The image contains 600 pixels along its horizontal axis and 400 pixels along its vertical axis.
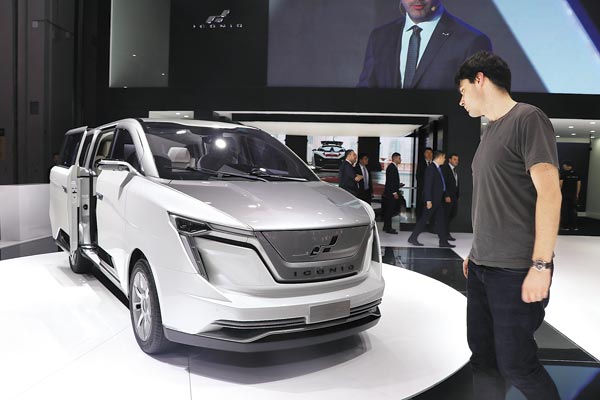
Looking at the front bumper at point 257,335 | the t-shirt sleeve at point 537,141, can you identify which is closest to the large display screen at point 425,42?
the front bumper at point 257,335

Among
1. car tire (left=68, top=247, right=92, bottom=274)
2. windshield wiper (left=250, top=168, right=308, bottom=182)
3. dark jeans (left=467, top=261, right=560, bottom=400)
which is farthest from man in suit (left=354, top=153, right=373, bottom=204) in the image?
dark jeans (left=467, top=261, right=560, bottom=400)

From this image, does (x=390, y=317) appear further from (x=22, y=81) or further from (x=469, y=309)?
(x=22, y=81)

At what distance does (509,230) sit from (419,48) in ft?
28.9

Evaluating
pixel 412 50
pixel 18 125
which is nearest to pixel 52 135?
pixel 18 125

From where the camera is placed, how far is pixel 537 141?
5.70ft

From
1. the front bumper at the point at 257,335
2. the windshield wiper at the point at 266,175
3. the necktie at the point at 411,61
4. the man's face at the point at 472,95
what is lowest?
the front bumper at the point at 257,335

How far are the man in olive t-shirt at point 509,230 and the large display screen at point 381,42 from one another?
8224 mm

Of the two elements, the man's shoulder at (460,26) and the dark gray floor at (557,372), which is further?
the man's shoulder at (460,26)

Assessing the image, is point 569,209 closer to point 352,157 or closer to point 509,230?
point 352,157

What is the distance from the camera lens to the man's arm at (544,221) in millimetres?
1706

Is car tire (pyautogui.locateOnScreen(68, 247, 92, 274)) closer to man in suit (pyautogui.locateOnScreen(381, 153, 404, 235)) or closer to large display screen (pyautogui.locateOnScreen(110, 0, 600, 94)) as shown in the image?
large display screen (pyautogui.locateOnScreen(110, 0, 600, 94))

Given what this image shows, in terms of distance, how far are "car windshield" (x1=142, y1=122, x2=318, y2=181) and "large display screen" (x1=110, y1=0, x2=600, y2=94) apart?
6.34m

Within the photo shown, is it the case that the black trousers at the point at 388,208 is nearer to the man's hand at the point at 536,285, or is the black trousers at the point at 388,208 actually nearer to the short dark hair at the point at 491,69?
the short dark hair at the point at 491,69

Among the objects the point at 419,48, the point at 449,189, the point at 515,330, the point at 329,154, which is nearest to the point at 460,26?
the point at 419,48
